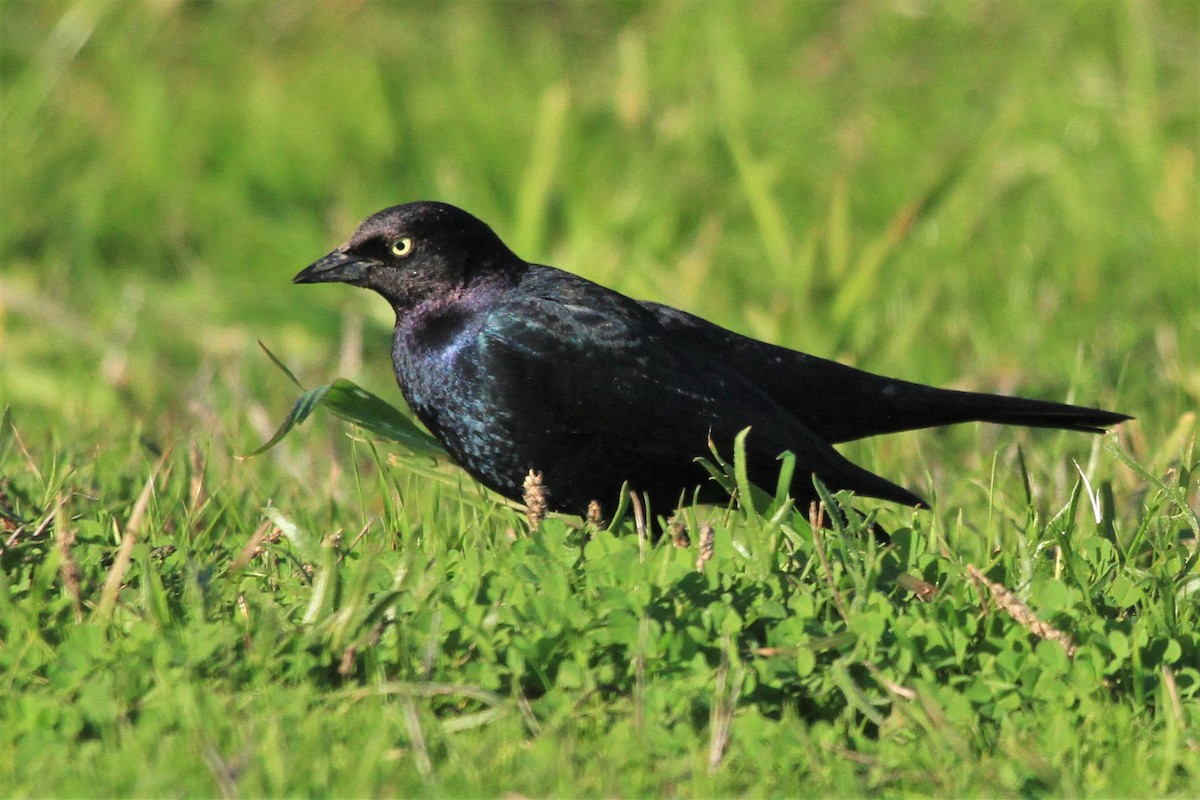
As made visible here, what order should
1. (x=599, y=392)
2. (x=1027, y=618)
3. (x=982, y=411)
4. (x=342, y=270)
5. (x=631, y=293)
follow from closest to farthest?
1. (x=1027, y=618)
2. (x=599, y=392)
3. (x=982, y=411)
4. (x=342, y=270)
5. (x=631, y=293)

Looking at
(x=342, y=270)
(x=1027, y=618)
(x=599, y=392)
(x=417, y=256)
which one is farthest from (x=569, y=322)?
(x=1027, y=618)

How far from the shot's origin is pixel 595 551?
138 inches

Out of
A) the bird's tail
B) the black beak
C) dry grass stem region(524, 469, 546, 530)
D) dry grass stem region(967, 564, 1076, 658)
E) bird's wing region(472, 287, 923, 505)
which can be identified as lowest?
dry grass stem region(524, 469, 546, 530)

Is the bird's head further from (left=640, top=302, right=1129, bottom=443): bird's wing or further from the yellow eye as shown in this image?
(left=640, top=302, right=1129, bottom=443): bird's wing

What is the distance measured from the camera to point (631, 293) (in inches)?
267

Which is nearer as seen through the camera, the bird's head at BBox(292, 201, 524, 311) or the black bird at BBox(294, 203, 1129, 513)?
the black bird at BBox(294, 203, 1129, 513)

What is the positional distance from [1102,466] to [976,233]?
3.26 m

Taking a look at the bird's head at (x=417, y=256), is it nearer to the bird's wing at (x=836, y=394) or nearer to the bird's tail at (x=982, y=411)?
the bird's wing at (x=836, y=394)

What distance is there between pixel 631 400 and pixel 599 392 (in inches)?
3.1

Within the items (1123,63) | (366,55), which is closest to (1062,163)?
(1123,63)

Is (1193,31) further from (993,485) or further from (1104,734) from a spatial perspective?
(1104,734)

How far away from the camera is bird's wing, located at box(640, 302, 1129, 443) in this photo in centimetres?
443

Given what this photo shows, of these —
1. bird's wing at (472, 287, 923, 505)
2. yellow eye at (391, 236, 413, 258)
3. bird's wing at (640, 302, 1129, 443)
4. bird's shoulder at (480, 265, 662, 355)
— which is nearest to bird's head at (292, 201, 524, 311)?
yellow eye at (391, 236, 413, 258)

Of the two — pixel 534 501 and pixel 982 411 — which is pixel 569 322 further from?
pixel 982 411
